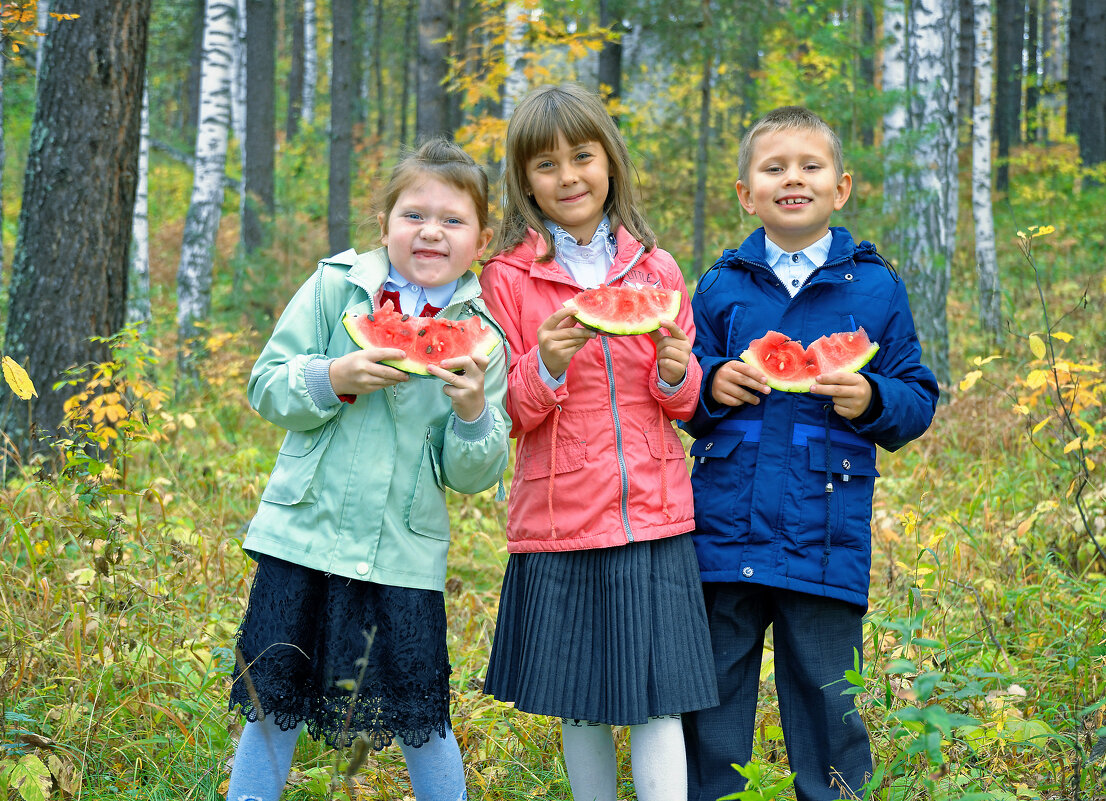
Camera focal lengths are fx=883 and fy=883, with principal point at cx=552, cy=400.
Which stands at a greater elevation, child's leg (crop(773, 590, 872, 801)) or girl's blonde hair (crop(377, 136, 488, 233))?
girl's blonde hair (crop(377, 136, 488, 233))

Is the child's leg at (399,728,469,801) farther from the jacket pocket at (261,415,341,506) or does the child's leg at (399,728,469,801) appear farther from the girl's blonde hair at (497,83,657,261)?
the girl's blonde hair at (497,83,657,261)

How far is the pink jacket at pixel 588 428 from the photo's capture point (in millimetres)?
2559

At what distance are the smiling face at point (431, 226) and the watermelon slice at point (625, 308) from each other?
408 millimetres

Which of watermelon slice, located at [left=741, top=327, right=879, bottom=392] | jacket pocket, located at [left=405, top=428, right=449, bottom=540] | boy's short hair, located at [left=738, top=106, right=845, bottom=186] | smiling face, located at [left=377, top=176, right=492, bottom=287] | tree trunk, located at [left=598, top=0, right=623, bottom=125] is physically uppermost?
tree trunk, located at [left=598, top=0, right=623, bottom=125]

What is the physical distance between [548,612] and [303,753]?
1.36 metres

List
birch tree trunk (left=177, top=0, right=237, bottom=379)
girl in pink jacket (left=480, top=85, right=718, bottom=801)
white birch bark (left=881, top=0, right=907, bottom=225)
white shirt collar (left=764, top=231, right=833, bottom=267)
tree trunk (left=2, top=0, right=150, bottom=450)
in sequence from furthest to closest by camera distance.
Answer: birch tree trunk (left=177, top=0, right=237, bottom=379), white birch bark (left=881, top=0, right=907, bottom=225), tree trunk (left=2, top=0, right=150, bottom=450), white shirt collar (left=764, top=231, right=833, bottom=267), girl in pink jacket (left=480, top=85, right=718, bottom=801)

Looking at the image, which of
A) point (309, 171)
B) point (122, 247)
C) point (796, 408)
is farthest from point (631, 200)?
point (309, 171)

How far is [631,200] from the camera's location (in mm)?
2857

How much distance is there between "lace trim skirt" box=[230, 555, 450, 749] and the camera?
7.98 ft

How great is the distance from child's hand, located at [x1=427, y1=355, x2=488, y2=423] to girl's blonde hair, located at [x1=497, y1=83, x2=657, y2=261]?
523 millimetres

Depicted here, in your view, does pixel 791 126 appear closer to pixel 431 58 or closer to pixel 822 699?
pixel 822 699

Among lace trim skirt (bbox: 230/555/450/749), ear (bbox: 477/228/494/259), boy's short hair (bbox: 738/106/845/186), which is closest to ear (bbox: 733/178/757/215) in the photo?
boy's short hair (bbox: 738/106/845/186)

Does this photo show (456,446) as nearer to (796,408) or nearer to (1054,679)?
(796,408)

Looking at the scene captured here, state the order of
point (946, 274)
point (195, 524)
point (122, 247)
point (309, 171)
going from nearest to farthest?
1. point (195, 524)
2. point (122, 247)
3. point (946, 274)
4. point (309, 171)
